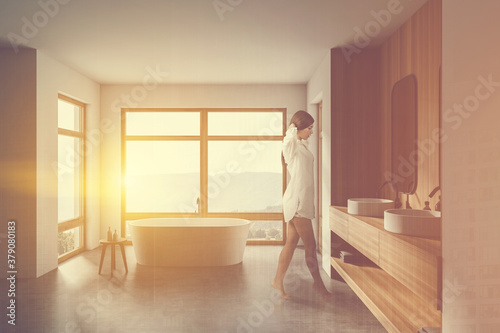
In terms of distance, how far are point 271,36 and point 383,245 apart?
2.41 meters

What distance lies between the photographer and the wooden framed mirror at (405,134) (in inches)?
125

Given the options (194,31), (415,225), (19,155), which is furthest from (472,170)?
(19,155)

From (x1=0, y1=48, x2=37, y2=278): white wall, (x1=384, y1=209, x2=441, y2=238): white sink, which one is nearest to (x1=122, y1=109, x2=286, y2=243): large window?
(x1=0, y1=48, x2=37, y2=278): white wall

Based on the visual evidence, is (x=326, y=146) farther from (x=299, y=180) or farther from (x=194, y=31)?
(x=194, y=31)

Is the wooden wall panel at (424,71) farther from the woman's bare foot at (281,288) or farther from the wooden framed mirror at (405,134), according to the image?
the woman's bare foot at (281,288)

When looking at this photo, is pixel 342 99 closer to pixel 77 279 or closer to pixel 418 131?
pixel 418 131

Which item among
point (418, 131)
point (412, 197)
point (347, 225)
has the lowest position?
point (347, 225)

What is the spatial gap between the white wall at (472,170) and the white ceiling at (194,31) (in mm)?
1971

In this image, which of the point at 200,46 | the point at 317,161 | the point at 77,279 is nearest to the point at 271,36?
the point at 200,46

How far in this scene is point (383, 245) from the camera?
7.18ft

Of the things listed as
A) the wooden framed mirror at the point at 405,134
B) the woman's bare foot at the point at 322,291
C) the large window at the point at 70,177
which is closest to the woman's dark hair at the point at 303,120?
the wooden framed mirror at the point at 405,134

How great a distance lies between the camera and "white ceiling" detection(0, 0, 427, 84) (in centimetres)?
303

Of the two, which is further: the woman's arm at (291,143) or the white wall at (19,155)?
the white wall at (19,155)

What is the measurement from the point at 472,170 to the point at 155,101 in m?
5.33
